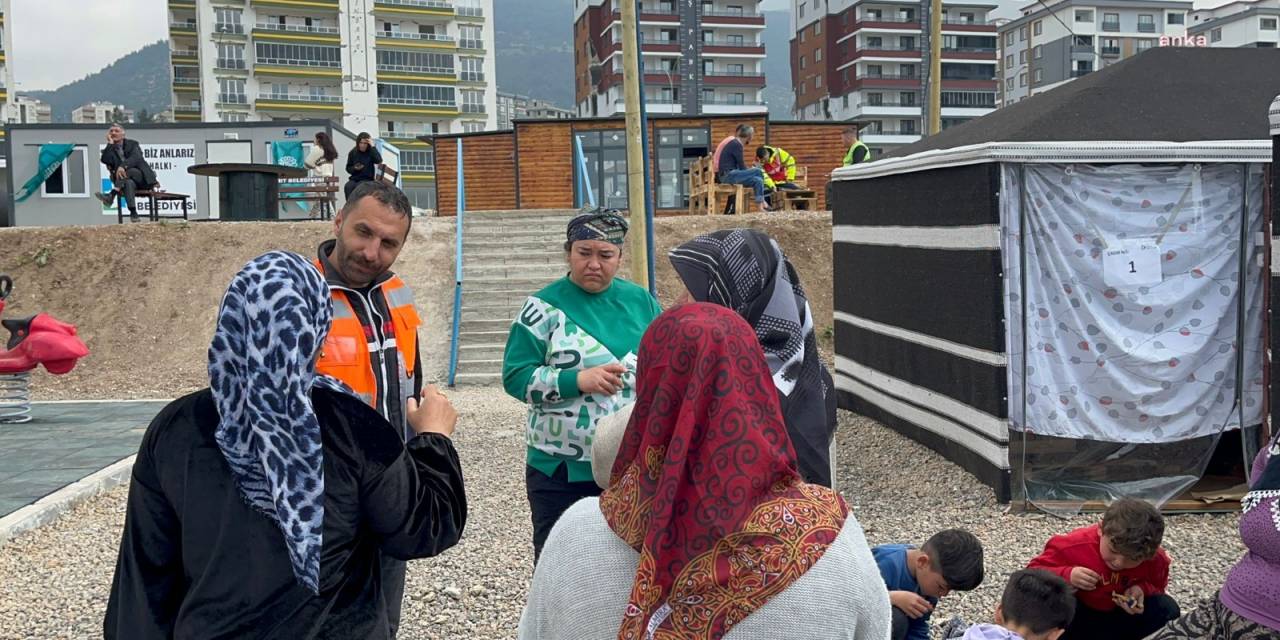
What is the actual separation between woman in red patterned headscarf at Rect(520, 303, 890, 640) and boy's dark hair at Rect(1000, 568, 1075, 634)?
1836mm

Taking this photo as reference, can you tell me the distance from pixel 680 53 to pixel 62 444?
69.8 m

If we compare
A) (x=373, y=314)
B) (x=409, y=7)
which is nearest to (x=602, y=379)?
(x=373, y=314)

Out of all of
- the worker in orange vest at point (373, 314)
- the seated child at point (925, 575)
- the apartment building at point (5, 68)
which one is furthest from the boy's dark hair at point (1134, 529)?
the apartment building at point (5, 68)

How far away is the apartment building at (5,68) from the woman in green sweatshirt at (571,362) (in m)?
66.0

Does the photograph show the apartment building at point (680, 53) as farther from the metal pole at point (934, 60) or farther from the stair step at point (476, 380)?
the stair step at point (476, 380)

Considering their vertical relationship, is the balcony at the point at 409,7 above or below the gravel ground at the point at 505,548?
above

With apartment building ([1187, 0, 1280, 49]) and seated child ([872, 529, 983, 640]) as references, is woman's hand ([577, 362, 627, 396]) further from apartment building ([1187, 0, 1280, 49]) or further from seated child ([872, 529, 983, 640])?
apartment building ([1187, 0, 1280, 49])

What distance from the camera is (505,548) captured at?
5.34 m

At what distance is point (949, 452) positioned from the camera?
663cm

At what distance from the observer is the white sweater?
1595mm

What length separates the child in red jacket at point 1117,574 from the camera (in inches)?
137

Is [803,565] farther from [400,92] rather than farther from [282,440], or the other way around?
[400,92]

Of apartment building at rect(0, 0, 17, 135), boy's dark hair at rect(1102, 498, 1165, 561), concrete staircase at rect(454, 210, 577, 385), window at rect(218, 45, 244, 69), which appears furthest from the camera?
window at rect(218, 45, 244, 69)

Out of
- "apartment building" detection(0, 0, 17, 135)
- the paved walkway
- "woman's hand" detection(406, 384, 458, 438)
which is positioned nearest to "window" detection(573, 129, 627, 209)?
the paved walkway
